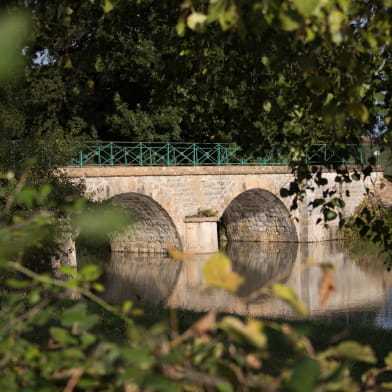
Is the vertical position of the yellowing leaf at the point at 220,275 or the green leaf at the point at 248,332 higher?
the yellowing leaf at the point at 220,275

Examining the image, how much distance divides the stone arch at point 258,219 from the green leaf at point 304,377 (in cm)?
2009

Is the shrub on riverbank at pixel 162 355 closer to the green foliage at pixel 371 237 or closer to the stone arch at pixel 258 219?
the green foliage at pixel 371 237

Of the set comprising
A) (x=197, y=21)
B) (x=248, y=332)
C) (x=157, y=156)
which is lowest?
(x=248, y=332)

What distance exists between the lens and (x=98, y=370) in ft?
4.53

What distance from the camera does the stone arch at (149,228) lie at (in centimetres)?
1862

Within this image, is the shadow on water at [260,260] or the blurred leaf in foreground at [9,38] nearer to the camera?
the blurred leaf in foreground at [9,38]

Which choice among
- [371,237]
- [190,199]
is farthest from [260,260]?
[371,237]

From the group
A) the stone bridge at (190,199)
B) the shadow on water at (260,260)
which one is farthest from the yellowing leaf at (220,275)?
the stone bridge at (190,199)

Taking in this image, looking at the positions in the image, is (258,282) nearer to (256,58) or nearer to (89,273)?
(256,58)

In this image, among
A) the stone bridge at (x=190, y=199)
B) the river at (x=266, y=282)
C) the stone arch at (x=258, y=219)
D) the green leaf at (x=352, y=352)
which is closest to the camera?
the green leaf at (x=352, y=352)

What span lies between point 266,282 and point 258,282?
11.9 ft

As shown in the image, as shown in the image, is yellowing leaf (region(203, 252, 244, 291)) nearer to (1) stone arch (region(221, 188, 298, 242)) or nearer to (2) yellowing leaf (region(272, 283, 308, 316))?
(2) yellowing leaf (region(272, 283, 308, 316))

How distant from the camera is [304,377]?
116cm

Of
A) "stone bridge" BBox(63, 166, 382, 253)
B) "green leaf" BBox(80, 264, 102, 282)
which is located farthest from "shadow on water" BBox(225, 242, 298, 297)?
"green leaf" BBox(80, 264, 102, 282)
